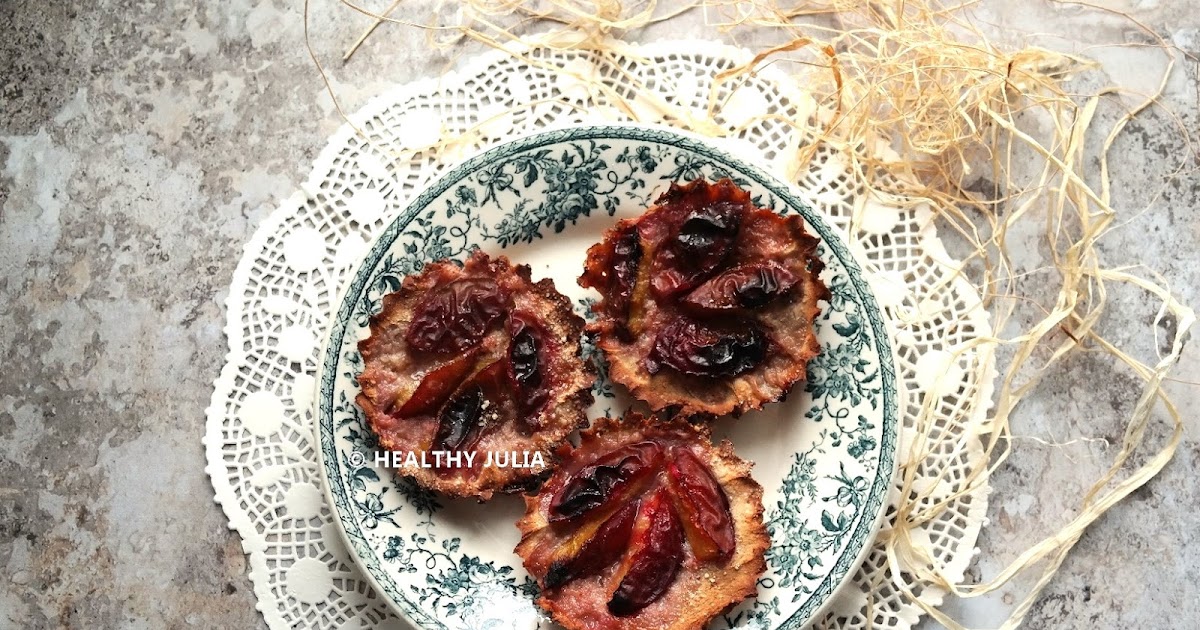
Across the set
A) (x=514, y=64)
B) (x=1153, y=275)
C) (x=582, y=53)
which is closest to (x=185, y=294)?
(x=514, y=64)

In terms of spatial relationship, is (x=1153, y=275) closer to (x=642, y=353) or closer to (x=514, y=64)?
(x=642, y=353)

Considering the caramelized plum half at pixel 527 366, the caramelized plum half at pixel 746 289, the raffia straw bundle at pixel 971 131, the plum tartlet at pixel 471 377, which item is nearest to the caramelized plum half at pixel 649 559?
the plum tartlet at pixel 471 377

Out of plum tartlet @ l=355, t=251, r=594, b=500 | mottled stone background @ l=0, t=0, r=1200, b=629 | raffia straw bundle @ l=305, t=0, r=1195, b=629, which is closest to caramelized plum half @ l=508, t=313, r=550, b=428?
plum tartlet @ l=355, t=251, r=594, b=500

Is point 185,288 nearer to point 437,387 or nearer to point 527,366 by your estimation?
point 437,387

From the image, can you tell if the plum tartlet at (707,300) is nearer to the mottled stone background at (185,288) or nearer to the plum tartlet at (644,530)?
the plum tartlet at (644,530)

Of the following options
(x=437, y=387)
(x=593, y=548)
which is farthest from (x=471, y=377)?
(x=593, y=548)

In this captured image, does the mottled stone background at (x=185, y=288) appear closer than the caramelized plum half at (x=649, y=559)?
No
